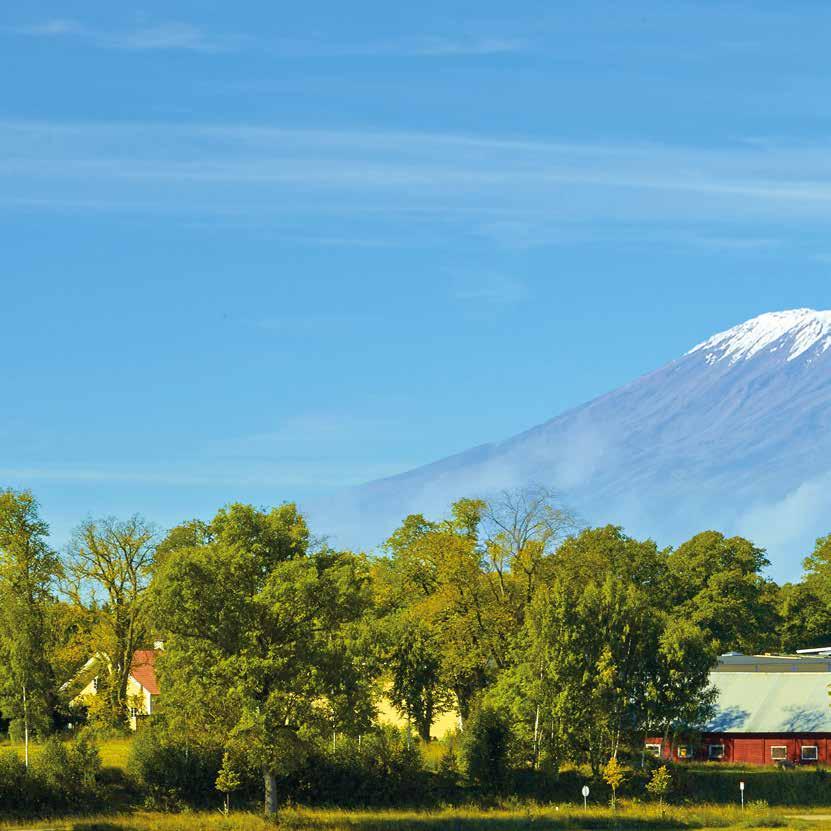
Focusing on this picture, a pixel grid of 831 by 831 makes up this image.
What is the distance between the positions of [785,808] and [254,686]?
27.6 meters

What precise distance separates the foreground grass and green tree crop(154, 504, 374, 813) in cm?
253

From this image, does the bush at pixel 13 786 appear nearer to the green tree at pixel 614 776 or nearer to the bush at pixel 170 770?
the bush at pixel 170 770

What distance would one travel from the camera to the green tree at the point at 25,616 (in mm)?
80938

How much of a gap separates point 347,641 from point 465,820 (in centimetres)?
931

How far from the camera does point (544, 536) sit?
94750 millimetres

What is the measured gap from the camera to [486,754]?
255ft

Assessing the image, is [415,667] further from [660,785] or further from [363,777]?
[660,785]

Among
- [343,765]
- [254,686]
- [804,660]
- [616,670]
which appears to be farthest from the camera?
[804,660]

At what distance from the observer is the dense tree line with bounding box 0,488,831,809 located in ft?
224

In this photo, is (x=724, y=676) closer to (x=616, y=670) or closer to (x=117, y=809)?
(x=616, y=670)

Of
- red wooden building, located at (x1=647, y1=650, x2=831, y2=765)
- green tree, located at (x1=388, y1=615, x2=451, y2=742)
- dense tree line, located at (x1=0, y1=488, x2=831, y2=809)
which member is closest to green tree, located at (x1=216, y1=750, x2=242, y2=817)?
dense tree line, located at (x1=0, y1=488, x2=831, y2=809)

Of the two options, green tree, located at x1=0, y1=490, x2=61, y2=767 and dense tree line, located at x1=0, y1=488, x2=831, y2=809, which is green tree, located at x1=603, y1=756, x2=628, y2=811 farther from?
green tree, located at x1=0, y1=490, x2=61, y2=767

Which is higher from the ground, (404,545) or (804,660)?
(404,545)

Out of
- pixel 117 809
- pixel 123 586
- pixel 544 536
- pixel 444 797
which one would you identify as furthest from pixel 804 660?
pixel 117 809
